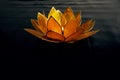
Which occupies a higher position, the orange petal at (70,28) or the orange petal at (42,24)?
the orange petal at (42,24)

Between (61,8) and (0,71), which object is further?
(61,8)

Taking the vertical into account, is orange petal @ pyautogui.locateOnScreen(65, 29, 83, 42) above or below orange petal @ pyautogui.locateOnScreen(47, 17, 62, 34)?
below

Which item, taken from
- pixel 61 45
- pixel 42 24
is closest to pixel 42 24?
pixel 42 24

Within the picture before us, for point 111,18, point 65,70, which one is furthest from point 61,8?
point 65,70

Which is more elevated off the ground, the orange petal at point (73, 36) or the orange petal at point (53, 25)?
the orange petal at point (53, 25)

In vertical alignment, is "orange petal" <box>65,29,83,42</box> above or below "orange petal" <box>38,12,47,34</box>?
below

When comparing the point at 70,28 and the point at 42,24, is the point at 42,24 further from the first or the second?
the point at 70,28

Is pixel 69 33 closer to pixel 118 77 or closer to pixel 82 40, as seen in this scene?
Answer: pixel 82 40

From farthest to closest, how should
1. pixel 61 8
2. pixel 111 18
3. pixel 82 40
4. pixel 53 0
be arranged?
pixel 53 0 → pixel 61 8 → pixel 111 18 → pixel 82 40
